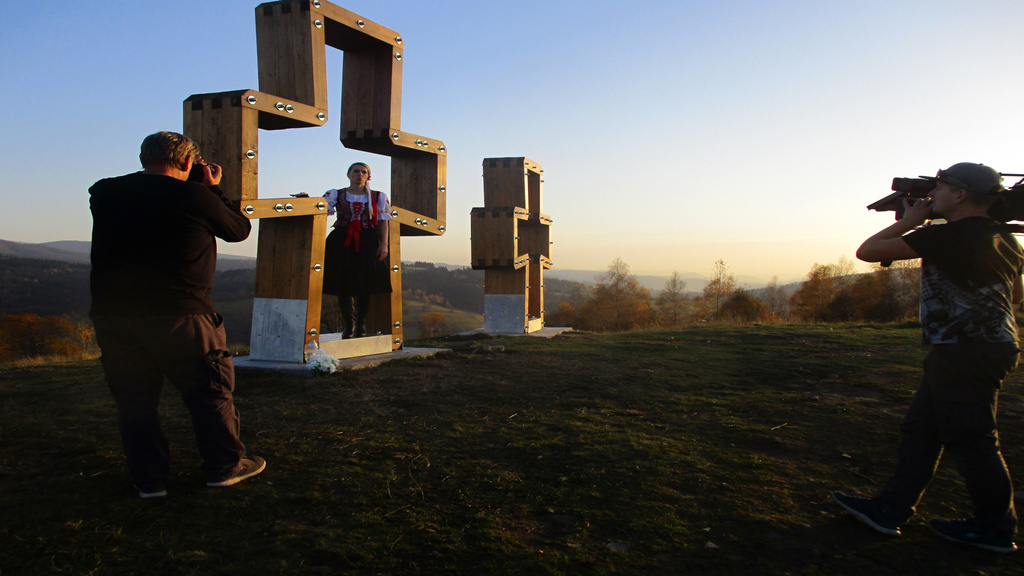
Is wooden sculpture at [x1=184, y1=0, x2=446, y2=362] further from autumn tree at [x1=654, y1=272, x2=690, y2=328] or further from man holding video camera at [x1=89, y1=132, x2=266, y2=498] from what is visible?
autumn tree at [x1=654, y1=272, x2=690, y2=328]

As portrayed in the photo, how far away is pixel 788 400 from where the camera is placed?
5539 millimetres

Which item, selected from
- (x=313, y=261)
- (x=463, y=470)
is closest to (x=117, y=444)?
(x=463, y=470)

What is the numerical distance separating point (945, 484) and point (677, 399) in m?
2.32

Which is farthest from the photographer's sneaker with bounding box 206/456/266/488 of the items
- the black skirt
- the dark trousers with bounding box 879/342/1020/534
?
the black skirt

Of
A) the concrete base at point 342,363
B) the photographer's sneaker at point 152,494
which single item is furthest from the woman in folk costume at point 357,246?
the photographer's sneaker at point 152,494

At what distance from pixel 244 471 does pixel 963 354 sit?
3.64 m

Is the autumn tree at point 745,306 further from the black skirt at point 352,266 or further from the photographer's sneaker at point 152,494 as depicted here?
the photographer's sneaker at point 152,494

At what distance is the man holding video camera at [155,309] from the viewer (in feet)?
9.70

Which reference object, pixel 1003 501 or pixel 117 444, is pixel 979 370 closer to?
pixel 1003 501

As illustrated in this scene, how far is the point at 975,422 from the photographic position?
2.59 metres

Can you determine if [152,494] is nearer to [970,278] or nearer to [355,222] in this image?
[970,278]

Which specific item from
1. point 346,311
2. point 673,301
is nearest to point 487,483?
point 346,311

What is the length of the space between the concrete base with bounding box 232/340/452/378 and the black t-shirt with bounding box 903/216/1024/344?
5.43 m

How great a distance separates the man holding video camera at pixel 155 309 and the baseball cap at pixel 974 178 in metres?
3.66
